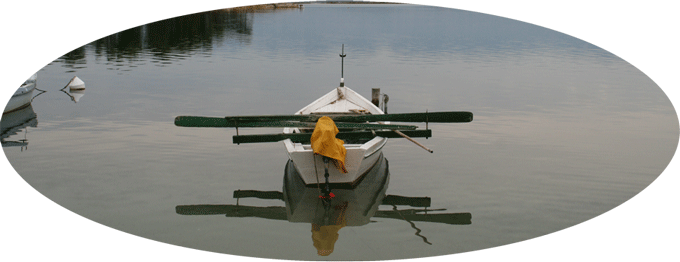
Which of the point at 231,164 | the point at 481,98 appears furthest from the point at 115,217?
the point at 481,98

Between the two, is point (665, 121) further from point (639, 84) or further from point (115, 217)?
point (115, 217)

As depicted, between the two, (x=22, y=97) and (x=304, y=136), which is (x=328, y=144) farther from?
(x=22, y=97)

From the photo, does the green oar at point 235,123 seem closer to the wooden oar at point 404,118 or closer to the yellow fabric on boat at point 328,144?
the wooden oar at point 404,118

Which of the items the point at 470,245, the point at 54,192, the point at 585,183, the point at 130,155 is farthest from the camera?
the point at 130,155

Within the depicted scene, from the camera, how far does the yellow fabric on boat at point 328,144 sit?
11844mm

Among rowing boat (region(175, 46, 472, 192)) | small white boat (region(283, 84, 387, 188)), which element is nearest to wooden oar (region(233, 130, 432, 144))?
rowing boat (region(175, 46, 472, 192))

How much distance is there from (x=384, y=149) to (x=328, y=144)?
3506mm

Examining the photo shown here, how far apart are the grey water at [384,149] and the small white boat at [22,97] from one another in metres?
0.42

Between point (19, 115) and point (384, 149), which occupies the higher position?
point (19, 115)

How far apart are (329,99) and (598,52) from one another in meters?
18.5

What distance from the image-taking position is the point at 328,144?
1184 cm

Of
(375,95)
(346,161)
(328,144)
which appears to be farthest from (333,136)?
(375,95)

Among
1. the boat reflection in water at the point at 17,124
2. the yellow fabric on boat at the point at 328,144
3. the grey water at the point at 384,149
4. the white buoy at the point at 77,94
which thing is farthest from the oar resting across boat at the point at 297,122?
the white buoy at the point at 77,94

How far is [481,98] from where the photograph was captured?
68.7 feet
